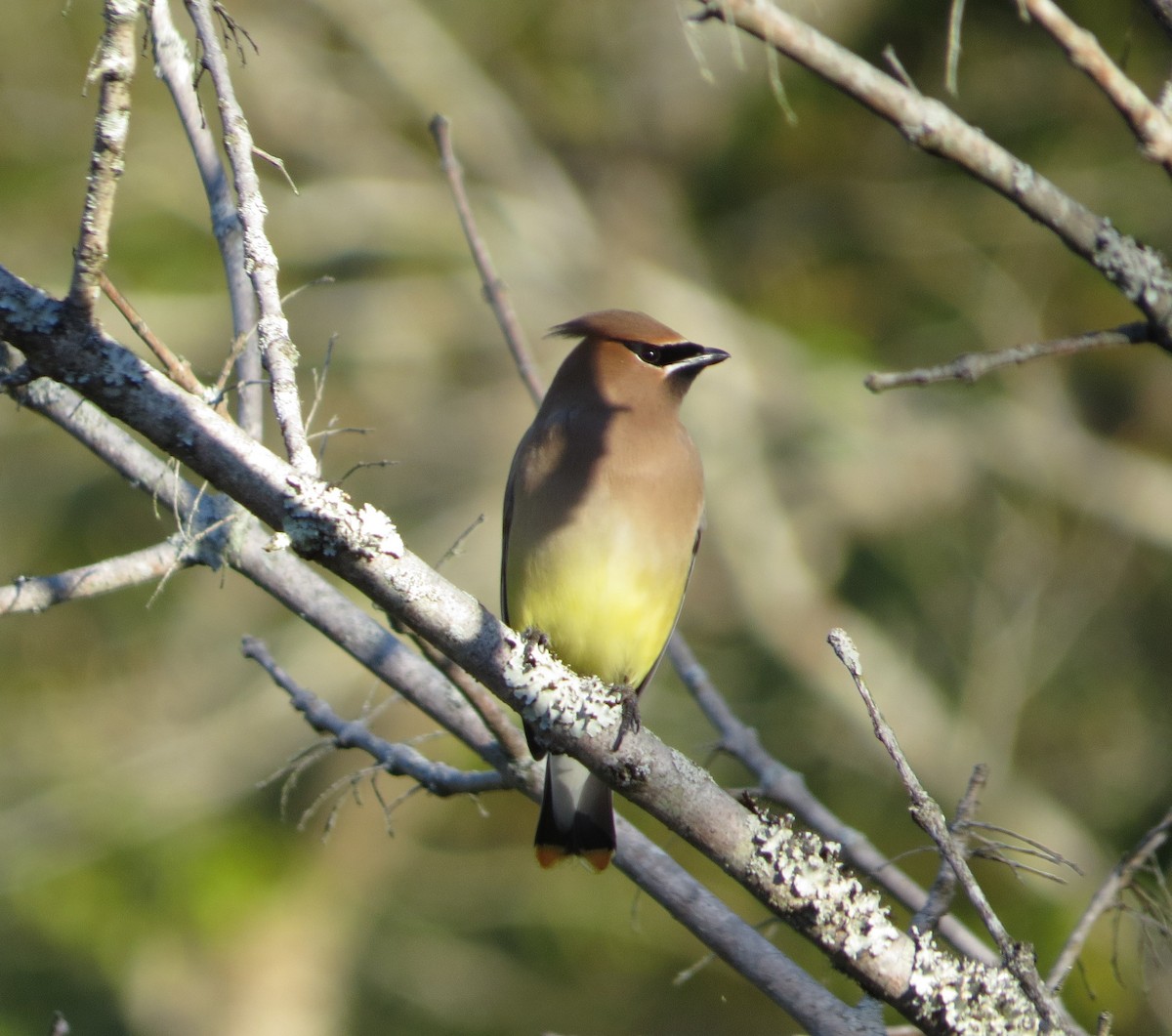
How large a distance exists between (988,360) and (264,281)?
1.15m

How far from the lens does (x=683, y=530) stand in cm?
414

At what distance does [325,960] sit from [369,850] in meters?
0.93

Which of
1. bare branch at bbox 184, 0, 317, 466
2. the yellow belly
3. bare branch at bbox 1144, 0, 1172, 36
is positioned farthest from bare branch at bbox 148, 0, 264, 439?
bare branch at bbox 1144, 0, 1172, 36

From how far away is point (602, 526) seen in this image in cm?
397

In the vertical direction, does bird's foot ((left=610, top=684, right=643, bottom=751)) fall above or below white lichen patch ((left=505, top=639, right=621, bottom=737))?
below

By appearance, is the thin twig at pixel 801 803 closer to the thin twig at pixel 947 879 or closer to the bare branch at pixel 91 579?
the thin twig at pixel 947 879

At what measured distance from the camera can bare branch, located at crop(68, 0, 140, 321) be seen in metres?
2.17

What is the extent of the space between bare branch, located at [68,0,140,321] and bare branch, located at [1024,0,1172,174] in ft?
4.67

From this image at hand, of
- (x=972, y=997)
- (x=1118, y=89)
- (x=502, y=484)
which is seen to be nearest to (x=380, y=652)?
(x=972, y=997)

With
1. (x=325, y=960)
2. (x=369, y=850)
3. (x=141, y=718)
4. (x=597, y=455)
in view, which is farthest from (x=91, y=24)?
(x=597, y=455)

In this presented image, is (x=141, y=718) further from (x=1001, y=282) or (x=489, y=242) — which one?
(x=1001, y=282)

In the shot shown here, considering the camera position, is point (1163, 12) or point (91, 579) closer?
point (1163, 12)

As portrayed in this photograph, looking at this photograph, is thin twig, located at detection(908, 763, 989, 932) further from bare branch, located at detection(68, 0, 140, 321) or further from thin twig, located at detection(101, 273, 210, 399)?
bare branch, located at detection(68, 0, 140, 321)

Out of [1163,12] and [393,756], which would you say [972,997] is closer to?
[393,756]
